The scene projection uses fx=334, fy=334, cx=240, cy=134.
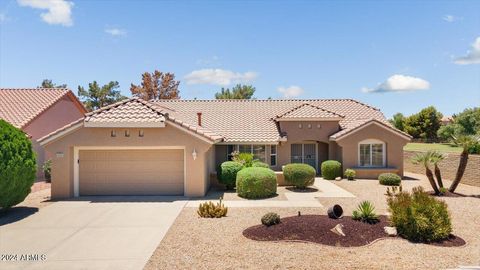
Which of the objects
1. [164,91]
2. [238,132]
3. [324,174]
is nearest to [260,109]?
[238,132]

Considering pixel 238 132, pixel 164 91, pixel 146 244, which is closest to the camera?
pixel 146 244

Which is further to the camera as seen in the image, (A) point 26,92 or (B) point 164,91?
(B) point 164,91

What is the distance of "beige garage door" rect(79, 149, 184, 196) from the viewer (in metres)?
16.6

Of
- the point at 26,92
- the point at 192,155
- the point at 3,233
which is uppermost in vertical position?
the point at 26,92

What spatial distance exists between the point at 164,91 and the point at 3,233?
141 ft

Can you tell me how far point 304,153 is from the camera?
25.3 meters

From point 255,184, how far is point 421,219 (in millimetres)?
7931

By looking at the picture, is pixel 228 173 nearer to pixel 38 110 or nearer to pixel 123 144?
pixel 123 144

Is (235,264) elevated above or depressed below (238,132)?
below

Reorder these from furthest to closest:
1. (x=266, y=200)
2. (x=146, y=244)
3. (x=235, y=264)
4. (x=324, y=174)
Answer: (x=324, y=174) → (x=266, y=200) → (x=146, y=244) → (x=235, y=264)

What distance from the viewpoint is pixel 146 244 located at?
30.3ft

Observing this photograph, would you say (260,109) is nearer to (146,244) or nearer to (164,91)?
(146,244)

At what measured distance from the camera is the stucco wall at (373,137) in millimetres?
23156

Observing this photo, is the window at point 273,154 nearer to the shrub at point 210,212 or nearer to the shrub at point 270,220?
the shrub at point 210,212
